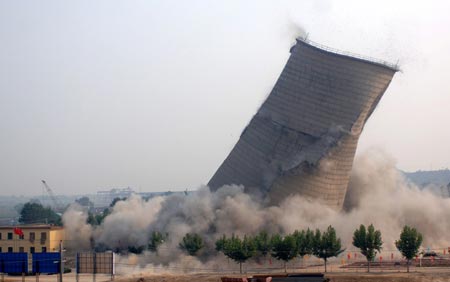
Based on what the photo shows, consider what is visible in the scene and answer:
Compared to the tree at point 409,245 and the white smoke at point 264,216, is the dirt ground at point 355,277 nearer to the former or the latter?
the tree at point 409,245

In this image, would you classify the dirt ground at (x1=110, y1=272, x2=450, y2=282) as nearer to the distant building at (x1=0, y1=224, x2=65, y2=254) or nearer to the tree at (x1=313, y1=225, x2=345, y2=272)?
the tree at (x1=313, y1=225, x2=345, y2=272)

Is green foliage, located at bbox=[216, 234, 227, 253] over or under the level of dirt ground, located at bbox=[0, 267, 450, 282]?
over

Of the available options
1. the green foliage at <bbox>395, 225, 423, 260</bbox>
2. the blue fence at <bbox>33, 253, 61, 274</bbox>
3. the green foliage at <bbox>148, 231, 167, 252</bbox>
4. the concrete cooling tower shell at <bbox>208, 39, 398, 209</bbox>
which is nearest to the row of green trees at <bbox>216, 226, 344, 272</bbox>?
the green foliage at <bbox>395, 225, 423, 260</bbox>

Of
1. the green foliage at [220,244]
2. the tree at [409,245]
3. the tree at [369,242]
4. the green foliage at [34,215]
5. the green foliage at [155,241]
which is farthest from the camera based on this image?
the green foliage at [34,215]

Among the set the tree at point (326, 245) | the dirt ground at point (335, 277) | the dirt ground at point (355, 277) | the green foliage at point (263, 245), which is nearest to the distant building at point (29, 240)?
the dirt ground at point (335, 277)

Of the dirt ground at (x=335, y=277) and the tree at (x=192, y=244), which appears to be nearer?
the dirt ground at (x=335, y=277)
